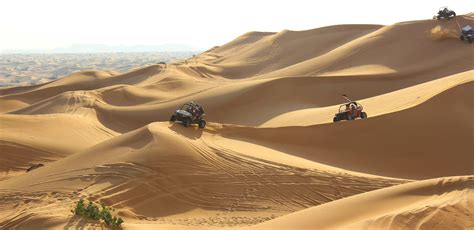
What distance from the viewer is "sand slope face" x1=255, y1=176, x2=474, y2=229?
20.0 feet

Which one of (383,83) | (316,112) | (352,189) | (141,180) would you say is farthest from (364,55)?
(141,180)

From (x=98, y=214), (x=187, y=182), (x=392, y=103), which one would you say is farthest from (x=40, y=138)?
(x=392, y=103)

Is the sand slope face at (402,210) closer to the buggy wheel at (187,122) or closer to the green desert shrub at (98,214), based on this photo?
the green desert shrub at (98,214)

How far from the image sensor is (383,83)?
21.9 metres

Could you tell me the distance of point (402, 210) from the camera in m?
6.46

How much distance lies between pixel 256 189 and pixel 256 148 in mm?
2243

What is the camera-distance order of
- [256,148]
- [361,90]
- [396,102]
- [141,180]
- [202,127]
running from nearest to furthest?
[141,180]
[256,148]
[202,127]
[396,102]
[361,90]

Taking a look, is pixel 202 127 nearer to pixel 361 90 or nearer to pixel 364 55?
pixel 361 90

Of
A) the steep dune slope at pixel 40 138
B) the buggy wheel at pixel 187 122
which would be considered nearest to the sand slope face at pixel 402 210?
the buggy wheel at pixel 187 122

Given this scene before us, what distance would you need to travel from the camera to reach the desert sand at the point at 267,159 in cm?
720

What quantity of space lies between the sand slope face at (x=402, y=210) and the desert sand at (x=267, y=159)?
2 cm

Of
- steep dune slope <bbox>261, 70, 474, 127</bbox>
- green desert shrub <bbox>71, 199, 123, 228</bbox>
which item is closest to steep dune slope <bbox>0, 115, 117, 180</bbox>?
steep dune slope <bbox>261, 70, 474, 127</bbox>

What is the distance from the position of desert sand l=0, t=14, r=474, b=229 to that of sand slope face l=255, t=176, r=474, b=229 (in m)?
0.02

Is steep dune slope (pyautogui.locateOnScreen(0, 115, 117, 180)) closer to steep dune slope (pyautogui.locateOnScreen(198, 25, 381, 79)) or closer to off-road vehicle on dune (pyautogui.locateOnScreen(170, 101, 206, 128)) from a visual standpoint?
off-road vehicle on dune (pyautogui.locateOnScreen(170, 101, 206, 128))
